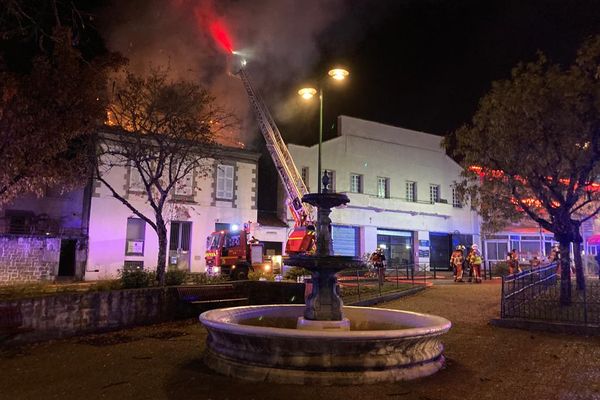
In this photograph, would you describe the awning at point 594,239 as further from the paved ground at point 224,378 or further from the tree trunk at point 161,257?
the tree trunk at point 161,257

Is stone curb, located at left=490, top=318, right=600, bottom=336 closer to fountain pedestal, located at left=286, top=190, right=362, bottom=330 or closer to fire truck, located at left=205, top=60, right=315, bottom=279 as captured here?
fountain pedestal, located at left=286, top=190, right=362, bottom=330

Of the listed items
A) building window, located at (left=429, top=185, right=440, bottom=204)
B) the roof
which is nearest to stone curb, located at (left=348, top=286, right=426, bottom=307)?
the roof

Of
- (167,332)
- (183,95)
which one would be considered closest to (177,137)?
(183,95)

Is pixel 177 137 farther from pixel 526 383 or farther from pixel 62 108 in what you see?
pixel 526 383

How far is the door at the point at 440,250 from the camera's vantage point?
3444 cm

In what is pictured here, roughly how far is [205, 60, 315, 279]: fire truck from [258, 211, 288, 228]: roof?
218 centimetres

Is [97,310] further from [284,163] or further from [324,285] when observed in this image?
[284,163]

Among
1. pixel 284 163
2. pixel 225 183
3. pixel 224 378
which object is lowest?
pixel 224 378

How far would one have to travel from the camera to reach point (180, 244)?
24.8 meters

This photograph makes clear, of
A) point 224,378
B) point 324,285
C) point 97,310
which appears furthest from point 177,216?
point 224,378

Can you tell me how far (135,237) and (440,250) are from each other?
2186 cm

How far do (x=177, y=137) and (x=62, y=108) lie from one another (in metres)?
4.00

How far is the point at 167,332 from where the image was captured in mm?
10352

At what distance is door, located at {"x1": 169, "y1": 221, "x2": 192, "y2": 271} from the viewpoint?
24.5 m
